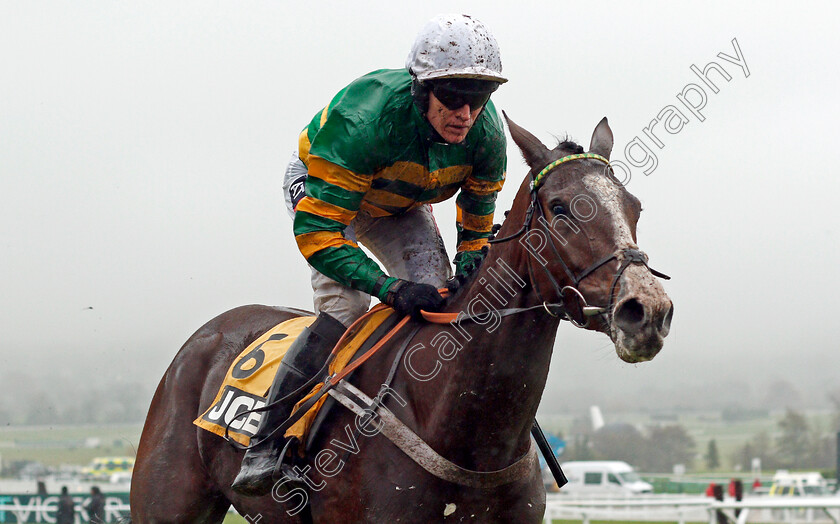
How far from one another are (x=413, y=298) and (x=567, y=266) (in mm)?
820

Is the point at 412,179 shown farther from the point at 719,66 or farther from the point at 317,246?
the point at 719,66

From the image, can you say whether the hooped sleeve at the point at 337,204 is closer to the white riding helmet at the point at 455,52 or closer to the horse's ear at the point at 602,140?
the white riding helmet at the point at 455,52

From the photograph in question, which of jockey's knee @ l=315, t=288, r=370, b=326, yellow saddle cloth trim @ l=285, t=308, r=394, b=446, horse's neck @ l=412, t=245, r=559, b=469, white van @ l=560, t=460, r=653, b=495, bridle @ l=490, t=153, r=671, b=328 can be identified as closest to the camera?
bridle @ l=490, t=153, r=671, b=328

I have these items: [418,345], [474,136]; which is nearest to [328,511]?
[418,345]

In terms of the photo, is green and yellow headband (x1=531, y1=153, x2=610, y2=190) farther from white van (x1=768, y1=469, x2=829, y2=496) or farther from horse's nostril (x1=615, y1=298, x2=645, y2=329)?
white van (x1=768, y1=469, x2=829, y2=496)

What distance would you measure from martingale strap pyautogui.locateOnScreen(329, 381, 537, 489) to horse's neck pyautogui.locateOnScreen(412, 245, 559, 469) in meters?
0.04

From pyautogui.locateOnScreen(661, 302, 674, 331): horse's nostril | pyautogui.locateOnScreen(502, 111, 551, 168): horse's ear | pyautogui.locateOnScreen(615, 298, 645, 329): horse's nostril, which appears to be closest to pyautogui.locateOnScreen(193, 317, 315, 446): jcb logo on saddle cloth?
pyautogui.locateOnScreen(502, 111, 551, 168): horse's ear

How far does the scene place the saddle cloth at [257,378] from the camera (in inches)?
162

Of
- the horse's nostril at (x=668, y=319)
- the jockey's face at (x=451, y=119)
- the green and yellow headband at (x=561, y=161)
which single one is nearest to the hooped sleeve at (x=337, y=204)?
the jockey's face at (x=451, y=119)

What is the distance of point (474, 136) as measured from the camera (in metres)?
4.28

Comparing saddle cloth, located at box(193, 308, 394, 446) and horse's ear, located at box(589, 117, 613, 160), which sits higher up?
horse's ear, located at box(589, 117, 613, 160)

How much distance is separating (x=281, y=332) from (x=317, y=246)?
3.50 ft

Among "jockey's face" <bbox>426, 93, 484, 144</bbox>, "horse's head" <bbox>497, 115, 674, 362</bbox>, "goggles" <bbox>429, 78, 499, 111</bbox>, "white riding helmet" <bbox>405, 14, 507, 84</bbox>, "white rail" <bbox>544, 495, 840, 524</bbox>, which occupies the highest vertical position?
"white riding helmet" <bbox>405, 14, 507, 84</bbox>

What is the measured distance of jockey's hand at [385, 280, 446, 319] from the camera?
3.87 meters
